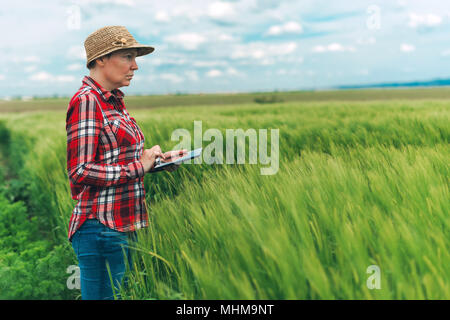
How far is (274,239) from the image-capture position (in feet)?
3.62

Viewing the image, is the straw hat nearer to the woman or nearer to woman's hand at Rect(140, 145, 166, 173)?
the woman

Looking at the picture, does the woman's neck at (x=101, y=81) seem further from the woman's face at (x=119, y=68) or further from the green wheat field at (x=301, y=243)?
the green wheat field at (x=301, y=243)

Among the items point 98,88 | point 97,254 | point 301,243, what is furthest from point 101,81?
point 301,243

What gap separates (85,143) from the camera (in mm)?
1451

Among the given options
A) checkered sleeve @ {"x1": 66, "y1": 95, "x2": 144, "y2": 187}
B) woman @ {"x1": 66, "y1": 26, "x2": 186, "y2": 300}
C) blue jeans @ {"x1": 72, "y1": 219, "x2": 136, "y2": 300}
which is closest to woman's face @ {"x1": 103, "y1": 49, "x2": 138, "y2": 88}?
woman @ {"x1": 66, "y1": 26, "x2": 186, "y2": 300}

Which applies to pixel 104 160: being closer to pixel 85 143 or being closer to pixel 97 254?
pixel 85 143

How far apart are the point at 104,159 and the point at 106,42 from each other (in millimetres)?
551
